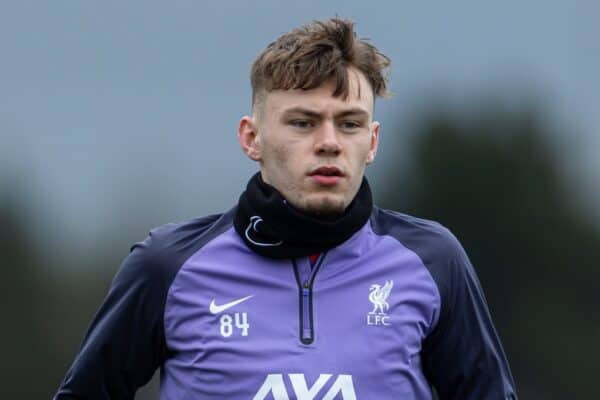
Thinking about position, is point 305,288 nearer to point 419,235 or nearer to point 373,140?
point 419,235

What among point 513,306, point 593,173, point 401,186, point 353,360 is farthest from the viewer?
point 593,173

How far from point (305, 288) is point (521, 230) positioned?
17.6 meters

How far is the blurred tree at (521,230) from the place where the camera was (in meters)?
20.3

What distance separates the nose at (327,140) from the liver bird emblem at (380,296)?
492mm

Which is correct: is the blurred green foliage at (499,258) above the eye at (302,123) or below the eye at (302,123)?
below

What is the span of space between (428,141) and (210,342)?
62.3 feet

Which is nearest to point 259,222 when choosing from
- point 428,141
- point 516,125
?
point 428,141

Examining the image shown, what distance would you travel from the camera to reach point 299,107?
5246mm

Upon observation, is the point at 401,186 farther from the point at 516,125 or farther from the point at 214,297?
the point at 214,297

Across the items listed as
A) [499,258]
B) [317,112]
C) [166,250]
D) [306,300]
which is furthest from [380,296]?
[499,258]

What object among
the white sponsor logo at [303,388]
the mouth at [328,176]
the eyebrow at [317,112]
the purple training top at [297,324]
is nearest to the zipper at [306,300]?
the purple training top at [297,324]

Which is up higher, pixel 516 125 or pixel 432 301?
pixel 432 301

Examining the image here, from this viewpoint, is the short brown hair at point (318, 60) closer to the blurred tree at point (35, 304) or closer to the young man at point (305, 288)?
the young man at point (305, 288)

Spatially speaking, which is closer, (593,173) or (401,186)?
(401,186)
